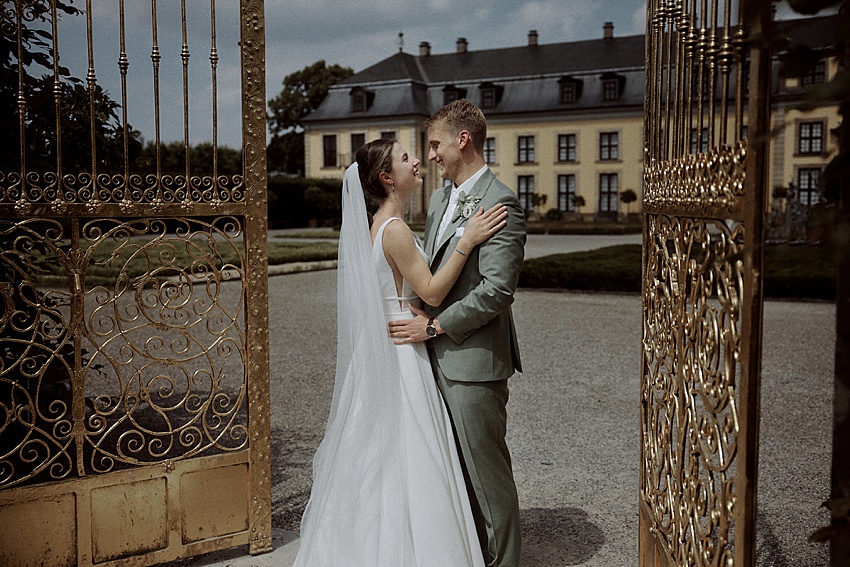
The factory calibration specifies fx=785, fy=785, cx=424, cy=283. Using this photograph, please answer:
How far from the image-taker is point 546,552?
360 centimetres

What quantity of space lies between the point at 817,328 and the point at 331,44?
130 feet

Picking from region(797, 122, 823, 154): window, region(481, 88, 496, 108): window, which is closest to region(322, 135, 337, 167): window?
region(481, 88, 496, 108): window

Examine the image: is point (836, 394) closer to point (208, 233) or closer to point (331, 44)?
point (208, 233)

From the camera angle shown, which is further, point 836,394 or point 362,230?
point 362,230

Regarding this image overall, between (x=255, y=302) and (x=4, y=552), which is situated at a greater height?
(x=255, y=302)

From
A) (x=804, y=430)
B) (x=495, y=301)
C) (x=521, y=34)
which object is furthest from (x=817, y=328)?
(x=521, y=34)

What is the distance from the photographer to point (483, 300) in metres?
2.88

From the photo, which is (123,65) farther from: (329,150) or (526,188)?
(329,150)

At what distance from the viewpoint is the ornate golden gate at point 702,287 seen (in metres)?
1.91

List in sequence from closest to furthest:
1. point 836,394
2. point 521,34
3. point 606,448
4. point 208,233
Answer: point 836,394 → point 208,233 → point 606,448 → point 521,34

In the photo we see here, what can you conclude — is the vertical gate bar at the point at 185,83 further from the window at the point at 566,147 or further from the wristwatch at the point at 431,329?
the window at the point at 566,147

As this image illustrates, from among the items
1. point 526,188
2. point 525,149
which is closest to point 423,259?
point 525,149

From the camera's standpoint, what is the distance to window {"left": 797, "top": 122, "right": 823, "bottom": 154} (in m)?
29.7

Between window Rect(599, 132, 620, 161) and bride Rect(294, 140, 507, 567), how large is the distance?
3574 centimetres
